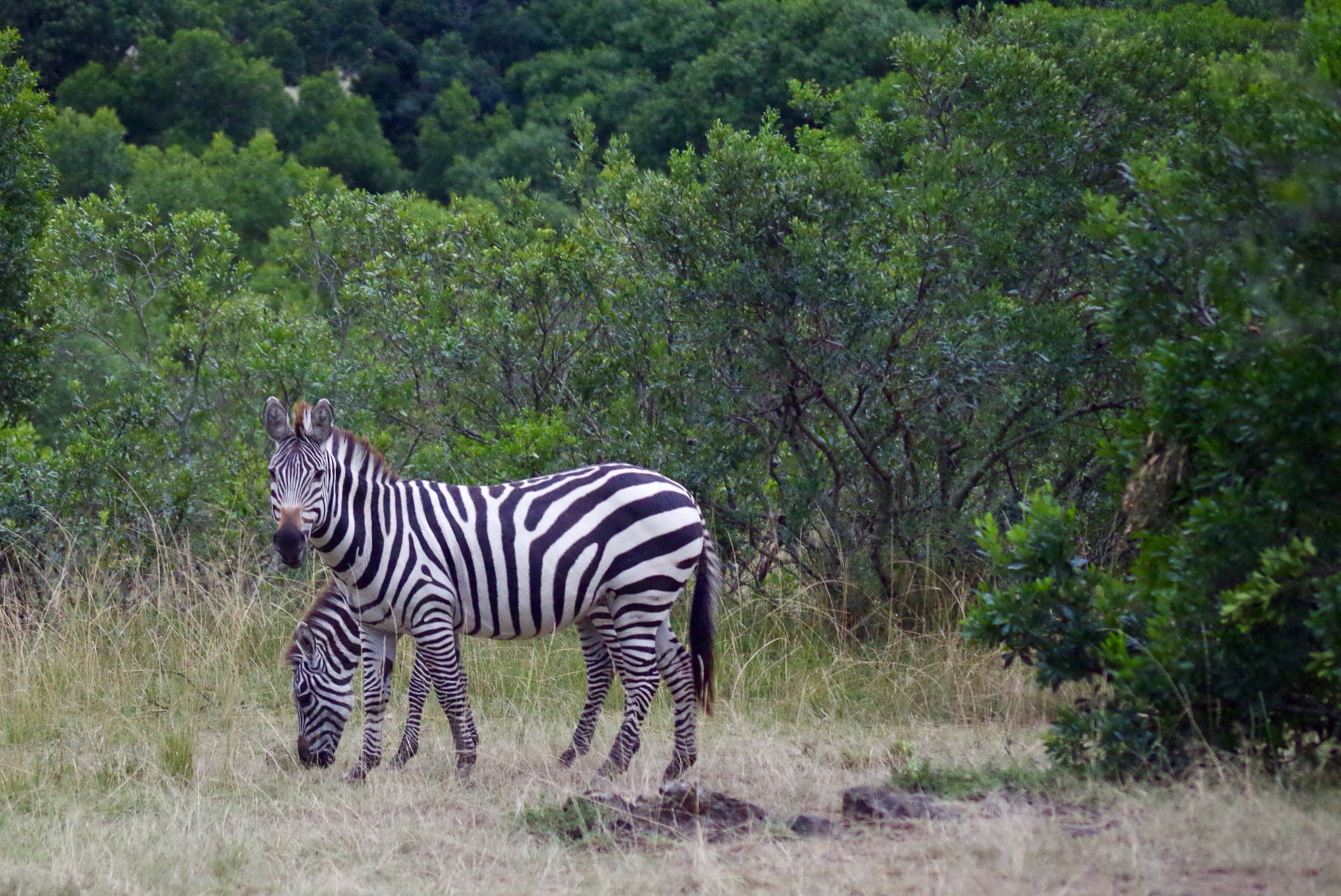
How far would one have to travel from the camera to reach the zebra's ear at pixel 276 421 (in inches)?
245

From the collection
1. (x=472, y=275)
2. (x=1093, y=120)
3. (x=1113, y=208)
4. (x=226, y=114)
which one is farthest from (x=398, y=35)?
(x=1113, y=208)

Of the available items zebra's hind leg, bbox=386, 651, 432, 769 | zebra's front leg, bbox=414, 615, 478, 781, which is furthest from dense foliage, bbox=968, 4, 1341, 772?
zebra's hind leg, bbox=386, 651, 432, 769

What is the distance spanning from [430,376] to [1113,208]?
5.77 m

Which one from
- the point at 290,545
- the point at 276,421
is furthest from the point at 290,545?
the point at 276,421

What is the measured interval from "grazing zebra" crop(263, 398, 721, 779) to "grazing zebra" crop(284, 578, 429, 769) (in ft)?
0.53

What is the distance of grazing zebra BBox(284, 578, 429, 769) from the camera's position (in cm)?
660

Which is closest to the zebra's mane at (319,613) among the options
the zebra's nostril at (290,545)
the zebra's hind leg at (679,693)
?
the zebra's nostril at (290,545)

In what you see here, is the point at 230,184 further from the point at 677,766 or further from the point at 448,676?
the point at 677,766

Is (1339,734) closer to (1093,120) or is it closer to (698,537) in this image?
(698,537)

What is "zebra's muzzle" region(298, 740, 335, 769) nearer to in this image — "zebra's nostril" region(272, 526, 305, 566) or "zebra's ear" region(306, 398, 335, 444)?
"zebra's nostril" region(272, 526, 305, 566)

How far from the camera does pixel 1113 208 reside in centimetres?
535

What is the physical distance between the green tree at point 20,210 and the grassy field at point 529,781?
198 cm

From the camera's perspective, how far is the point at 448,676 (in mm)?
6301

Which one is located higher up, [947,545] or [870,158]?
[870,158]
